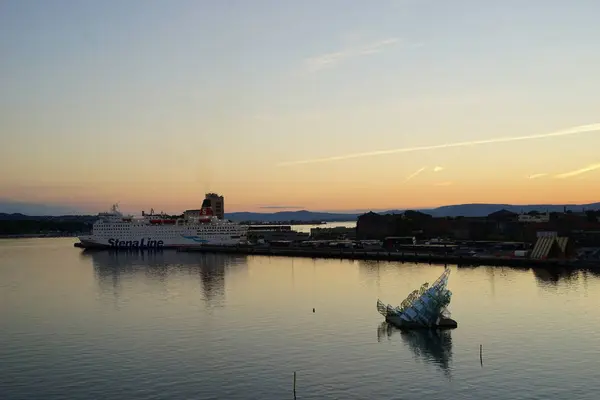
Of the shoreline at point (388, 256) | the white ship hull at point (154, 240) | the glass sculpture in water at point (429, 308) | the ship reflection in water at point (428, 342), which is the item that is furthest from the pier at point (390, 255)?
the ship reflection in water at point (428, 342)

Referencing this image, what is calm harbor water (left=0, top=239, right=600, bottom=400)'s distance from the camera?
1914cm

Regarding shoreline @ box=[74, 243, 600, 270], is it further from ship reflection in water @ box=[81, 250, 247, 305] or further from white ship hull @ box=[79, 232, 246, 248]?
ship reflection in water @ box=[81, 250, 247, 305]

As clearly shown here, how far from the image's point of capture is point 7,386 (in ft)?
62.7

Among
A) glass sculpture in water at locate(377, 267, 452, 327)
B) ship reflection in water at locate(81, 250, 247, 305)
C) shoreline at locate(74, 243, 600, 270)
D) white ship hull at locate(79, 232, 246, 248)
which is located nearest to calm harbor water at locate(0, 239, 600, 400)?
ship reflection in water at locate(81, 250, 247, 305)

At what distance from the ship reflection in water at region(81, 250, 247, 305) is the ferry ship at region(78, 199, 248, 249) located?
7.44m

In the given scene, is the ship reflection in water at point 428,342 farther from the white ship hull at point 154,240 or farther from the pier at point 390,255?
the white ship hull at point 154,240

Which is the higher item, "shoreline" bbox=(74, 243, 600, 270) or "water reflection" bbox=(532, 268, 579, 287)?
"shoreline" bbox=(74, 243, 600, 270)

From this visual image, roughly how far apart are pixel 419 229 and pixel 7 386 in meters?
72.4

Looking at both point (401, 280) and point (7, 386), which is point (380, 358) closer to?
point (7, 386)

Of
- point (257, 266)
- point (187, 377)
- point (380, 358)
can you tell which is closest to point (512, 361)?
point (380, 358)

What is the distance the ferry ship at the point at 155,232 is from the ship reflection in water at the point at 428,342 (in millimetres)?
64997

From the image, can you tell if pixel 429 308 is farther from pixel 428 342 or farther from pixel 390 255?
pixel 390 255

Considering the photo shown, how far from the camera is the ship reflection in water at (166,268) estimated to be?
44.1 m

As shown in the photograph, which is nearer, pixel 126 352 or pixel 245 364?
pixel 245 364
